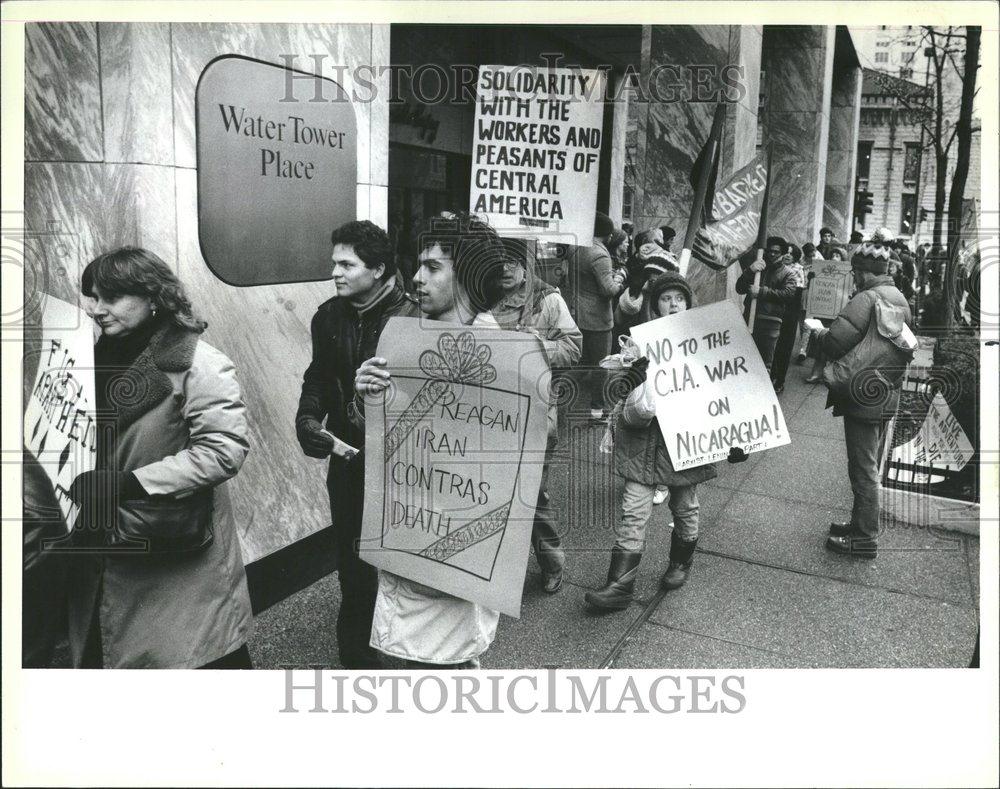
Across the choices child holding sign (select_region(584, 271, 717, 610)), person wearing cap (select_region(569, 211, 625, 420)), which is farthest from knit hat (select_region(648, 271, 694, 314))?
person wearing cap (select_region(569, 211, 625, 420))

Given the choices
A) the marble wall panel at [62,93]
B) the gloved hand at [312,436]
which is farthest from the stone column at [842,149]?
the marble wall panel at [62,93]

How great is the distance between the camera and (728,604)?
4406 millimetres

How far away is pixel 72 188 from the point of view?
137 inches

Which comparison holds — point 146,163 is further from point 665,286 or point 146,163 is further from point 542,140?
point 665,286

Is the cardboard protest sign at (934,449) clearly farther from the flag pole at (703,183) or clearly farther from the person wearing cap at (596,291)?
the person wearing cap at (596,291)

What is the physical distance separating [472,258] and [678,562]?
7.05ft

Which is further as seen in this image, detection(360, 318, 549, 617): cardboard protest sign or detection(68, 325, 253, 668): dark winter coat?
detection(360, 318, 549, 617): cardboard protest sign

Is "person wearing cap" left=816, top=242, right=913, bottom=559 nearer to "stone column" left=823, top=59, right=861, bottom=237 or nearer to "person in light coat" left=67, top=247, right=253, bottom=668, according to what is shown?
"person in light coat" left=67, top=247, right=253, bottom=668

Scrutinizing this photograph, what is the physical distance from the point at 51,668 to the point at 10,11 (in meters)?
2.56

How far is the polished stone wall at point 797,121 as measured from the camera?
13727 millimetres

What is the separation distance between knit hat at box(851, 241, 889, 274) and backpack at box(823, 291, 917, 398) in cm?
14

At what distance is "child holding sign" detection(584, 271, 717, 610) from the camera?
13.9 ft

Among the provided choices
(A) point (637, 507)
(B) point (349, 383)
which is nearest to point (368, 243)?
(B) point (349, 383)

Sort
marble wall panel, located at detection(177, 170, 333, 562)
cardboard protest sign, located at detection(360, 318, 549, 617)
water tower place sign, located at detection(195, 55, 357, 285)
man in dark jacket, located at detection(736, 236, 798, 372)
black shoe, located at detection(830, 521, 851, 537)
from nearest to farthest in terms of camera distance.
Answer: cardboard protest sign, located at detection(360, 318, 549, 617) → water tower place sign, located at detection(195, 55, 357, 285) → marble wall panel, located at detection(177, 170, 333, 562) → black shoe, located at detection(830, 521, 851, 537) → man in dark jacket, located at detection(736, 236, 798, 372)
